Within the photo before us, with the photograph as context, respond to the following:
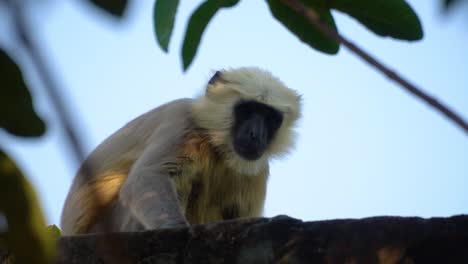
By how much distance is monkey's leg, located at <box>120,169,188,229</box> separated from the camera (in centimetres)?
653

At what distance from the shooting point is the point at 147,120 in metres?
8.24

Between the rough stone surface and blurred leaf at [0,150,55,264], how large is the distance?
2241 mm

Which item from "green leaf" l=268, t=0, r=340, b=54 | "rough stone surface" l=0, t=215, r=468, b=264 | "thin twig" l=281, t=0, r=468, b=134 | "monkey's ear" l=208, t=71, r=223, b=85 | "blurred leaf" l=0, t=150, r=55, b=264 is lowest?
"rough stone surface" l=0, t=215, r=468, b=264

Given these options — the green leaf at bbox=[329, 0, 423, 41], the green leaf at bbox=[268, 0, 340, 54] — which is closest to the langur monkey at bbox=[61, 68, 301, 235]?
the green leaf at bbox=[268, 0, 340, 54]

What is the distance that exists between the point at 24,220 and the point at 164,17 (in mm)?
1149

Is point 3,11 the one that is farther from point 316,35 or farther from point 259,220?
point 259,220

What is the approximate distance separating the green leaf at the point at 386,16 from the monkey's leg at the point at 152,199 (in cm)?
441

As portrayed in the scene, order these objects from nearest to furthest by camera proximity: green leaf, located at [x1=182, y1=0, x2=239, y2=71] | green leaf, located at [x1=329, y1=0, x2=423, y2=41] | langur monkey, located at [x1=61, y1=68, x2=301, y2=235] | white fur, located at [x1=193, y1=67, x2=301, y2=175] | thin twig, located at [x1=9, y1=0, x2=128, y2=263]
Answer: thin twig, located at [x1=9, y1=0, x2=128, y2=263]
green leaf, located at [x1=329, y1=0, x2=423, y2=41]
green leaf, located at [x1=182, y1=0, x2=239, y2=71]
langur monkey, located at [x1=61, y1=68, x2=301, y2=235]
white fur, located at [x1=193, y1=67, x2=301, y2=175]

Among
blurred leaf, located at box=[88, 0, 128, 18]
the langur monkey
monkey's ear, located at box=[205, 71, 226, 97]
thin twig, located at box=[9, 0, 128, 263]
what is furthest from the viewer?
monkey's ear, located at box=[205, 71, 226, 97]

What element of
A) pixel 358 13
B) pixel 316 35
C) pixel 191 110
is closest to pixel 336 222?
pixel 316 35

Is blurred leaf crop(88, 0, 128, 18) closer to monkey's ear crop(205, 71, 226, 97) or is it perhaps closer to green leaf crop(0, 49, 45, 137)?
green leaf crop(0, 49, 45, 137)

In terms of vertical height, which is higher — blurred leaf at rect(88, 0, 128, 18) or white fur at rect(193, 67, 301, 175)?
blurred leaf at rect(88, 0, 128, 18)

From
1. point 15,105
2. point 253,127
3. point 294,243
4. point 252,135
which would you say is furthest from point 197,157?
point 15,105

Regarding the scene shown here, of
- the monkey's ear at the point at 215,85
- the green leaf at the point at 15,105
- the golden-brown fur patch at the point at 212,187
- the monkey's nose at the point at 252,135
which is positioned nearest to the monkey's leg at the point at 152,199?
the golden-brown fur patch at the point at 212,187
